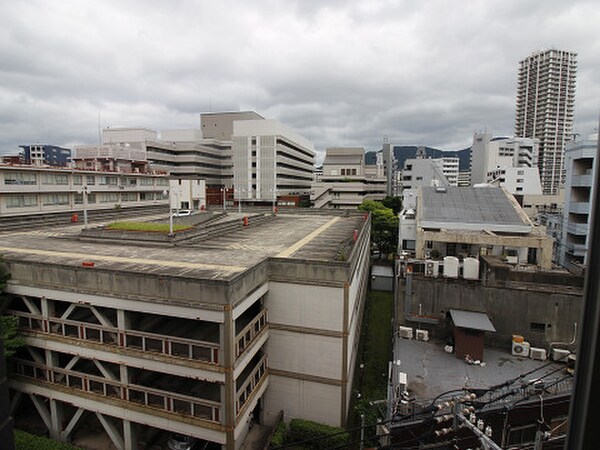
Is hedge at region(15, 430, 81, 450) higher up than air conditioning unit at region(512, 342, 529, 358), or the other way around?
air conditioning unit at region(512, 342, 529, 358)

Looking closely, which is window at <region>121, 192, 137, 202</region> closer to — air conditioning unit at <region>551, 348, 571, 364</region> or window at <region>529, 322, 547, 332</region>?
window at <region>529, 322, 547, 332</region>

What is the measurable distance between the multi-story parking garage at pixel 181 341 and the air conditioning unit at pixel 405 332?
6367mm

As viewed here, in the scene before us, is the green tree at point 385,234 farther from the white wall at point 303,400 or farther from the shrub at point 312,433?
the shrub at point 312,433

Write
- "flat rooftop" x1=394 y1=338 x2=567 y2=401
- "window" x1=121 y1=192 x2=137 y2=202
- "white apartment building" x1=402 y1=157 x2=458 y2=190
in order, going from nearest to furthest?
"flat rooftop" x1=394 y1=338 x2=567 y2=401 → "window" x1=121 y1=192 x2=137 y2=202 → "white apartment building" x1=402 y1=157 x2=458 y2=190

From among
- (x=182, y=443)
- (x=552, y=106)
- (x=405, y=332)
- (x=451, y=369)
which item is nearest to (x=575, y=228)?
(x=405, y=332)

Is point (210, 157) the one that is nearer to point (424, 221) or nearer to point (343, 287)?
point (424, 221)

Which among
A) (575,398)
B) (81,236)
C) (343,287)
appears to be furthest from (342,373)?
(81,236)

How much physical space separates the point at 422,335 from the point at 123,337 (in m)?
16.1

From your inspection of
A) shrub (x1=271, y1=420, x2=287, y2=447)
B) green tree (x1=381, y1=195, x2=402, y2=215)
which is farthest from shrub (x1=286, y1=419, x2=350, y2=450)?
green tree (x1=381, y1=195, x2=402, y2=215)

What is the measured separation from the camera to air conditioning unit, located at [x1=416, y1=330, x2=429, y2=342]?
69.3 ft

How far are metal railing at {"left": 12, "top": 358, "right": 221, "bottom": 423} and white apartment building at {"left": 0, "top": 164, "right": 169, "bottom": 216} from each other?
1828 centimetres

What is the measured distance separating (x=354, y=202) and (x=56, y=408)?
68178mm

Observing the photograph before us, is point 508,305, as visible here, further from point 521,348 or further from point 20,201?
point 20,201

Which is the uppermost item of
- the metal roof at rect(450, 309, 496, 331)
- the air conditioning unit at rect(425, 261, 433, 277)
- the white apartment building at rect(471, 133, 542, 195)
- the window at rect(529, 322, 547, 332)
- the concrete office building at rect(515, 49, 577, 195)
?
the concrete office building at rect(515, 49, 577, 195)
